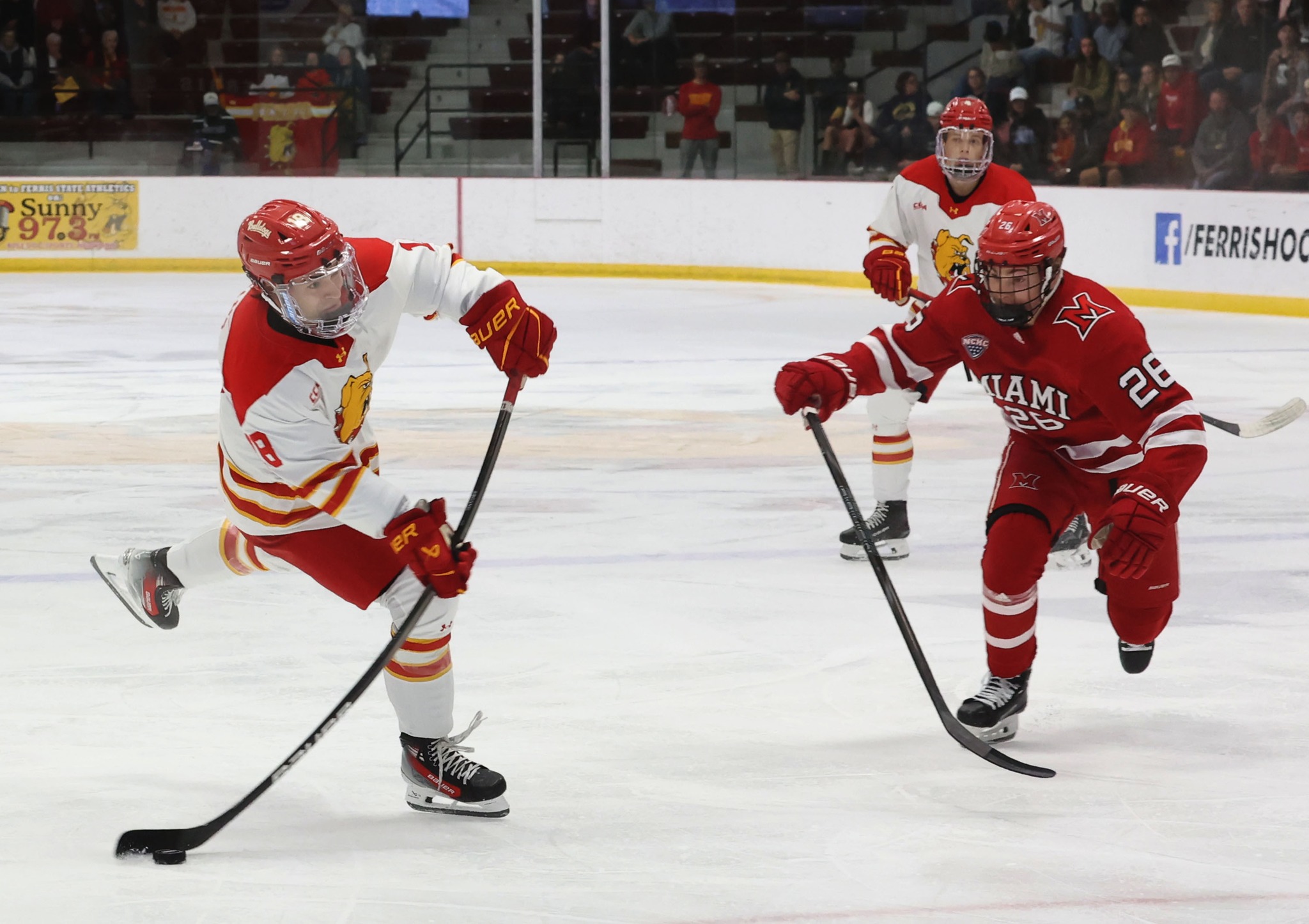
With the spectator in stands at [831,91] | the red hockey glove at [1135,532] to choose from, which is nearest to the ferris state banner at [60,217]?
the spectator in stands at [831,91]

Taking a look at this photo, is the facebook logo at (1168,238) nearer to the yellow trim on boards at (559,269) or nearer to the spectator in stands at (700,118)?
the yellow trim on boards at (559,269)

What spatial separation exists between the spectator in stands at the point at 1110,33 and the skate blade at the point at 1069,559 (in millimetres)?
7983

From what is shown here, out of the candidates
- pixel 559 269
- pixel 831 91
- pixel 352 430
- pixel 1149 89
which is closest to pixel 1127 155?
pixel 1149 89

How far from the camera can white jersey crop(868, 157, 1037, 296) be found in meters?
4.82

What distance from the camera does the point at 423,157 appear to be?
13.4 meters

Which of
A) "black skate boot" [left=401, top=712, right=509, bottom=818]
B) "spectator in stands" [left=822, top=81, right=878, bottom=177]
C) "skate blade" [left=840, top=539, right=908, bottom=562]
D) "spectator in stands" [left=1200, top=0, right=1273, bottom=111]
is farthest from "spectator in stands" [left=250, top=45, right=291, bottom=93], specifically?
"black skate boot" [left=401, top=712, right=509, bottom=818]

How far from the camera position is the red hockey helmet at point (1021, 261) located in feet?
9.59

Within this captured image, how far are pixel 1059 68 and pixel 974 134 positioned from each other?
7.90 m

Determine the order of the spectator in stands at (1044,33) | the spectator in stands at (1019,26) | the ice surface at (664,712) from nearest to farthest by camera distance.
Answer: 1. the ice surface at (664,712)
2. the spectator in stands at (1044,33)
3. the spectator in stands at (1019,26)

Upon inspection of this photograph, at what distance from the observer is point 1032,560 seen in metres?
3.07

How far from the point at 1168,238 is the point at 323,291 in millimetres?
8896

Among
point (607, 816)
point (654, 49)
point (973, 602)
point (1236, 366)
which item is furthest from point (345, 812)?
point (654, 49)

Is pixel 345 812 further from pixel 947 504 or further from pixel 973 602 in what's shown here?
pixel 947 504

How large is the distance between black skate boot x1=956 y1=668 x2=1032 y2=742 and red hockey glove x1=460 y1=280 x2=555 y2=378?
3.39 feet
